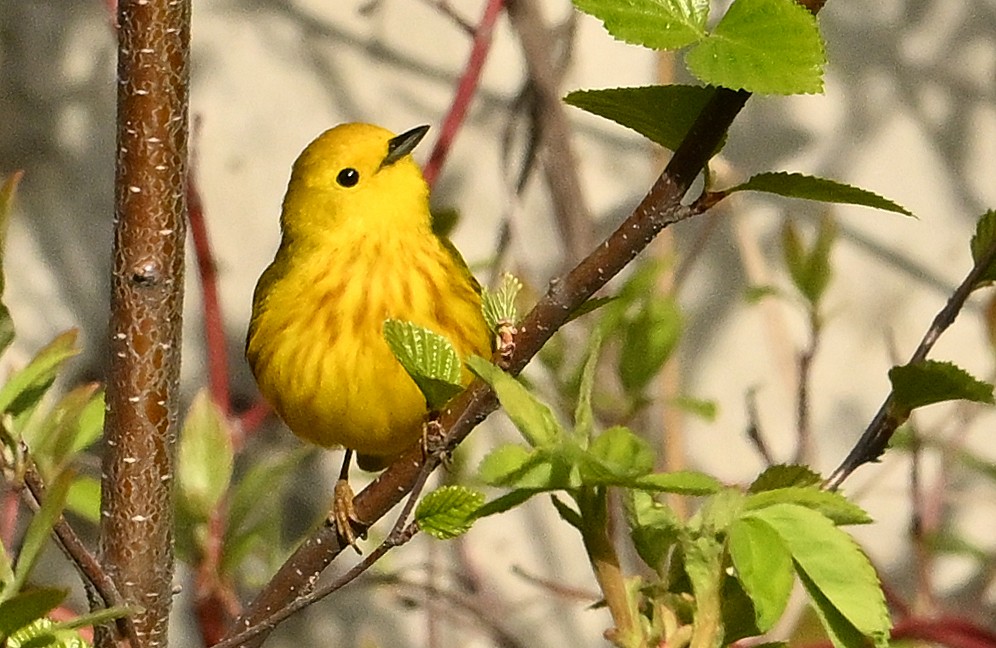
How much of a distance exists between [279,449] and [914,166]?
723 millimetres

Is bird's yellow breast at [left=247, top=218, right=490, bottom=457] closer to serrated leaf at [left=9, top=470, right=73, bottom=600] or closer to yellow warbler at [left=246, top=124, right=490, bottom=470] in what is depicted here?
yellow warbler at [left=246, top=124, right=490, bottom=470]

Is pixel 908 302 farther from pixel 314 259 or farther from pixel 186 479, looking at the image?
pixel 186 479

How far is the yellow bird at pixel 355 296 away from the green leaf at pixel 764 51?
1.25 ft

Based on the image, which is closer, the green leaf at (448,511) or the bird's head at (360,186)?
the green leaf at (448,511)

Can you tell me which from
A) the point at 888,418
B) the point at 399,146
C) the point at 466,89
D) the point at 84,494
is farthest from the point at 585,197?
the point at 888,418

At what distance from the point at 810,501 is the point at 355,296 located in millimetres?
449

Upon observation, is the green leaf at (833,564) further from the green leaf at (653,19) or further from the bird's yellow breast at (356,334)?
the bird's yellow breast at (356,334)

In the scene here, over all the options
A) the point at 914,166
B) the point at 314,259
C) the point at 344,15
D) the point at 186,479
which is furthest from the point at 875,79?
the point at 186,479

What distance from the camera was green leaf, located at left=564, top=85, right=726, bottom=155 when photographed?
0.33 metres

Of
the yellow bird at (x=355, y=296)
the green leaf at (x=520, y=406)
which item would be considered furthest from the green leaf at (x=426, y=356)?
the yellow bird at (x=355, y=296)

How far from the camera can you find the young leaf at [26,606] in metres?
0.35

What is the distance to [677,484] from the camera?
0.36 m

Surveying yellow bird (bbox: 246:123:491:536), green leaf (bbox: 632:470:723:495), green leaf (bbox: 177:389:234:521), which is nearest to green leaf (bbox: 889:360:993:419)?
green leaf (bbox: 632:470:723:495)

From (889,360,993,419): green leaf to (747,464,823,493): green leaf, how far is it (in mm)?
54
